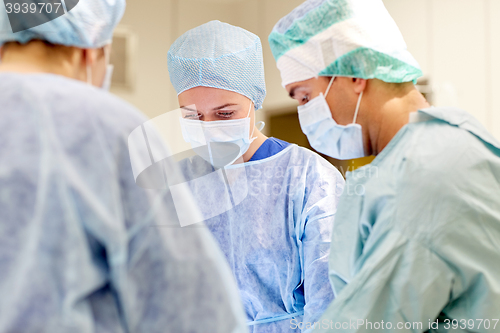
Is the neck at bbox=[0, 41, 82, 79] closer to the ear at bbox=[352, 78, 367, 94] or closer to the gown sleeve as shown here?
the gown sleeve

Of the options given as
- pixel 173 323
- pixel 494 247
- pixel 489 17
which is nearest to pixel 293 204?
pixel 494 247

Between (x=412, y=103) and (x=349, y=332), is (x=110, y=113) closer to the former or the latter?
(x=349, y=332)

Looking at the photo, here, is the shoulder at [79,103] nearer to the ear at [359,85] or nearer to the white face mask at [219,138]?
the ear at [359,85]

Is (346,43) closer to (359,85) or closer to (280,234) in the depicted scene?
(359,85)

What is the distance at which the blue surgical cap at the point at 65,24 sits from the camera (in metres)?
0.68

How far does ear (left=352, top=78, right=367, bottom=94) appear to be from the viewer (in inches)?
43.1

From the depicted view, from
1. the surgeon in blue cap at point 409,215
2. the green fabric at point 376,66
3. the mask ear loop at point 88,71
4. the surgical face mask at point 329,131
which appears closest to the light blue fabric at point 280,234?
the surgical face mask at point 329,131

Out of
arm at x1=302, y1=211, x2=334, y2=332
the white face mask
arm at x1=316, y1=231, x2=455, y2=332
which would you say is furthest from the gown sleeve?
the white face mask

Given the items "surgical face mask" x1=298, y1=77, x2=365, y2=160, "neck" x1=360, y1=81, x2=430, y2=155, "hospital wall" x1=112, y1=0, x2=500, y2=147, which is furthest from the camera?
"hospital wall" x1=112, y1=0, x2=500, y2=147

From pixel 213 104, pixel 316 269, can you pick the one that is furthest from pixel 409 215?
pixel 213 104

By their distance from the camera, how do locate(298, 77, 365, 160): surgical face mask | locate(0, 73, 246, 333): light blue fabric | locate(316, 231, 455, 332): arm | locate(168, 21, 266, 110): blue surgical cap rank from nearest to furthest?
1. locate(0, 73, 246, 333): light blue fabric
2. locate(316, 231, 455, 332): arm
3. locate(298, 77, 365, 160): surgical face mask
4. locate(168, 21, 266, 110): blue surgical cap

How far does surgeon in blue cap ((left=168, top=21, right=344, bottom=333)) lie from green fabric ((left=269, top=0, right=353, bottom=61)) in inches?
10.2

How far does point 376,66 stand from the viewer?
1083mm

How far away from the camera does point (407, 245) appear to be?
871 mm
